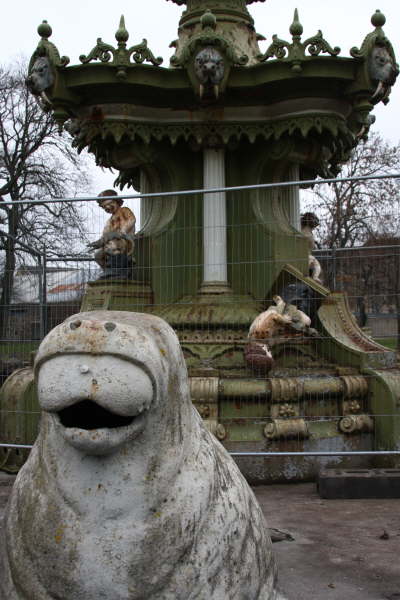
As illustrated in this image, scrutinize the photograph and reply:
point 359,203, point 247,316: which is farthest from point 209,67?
point 359,203

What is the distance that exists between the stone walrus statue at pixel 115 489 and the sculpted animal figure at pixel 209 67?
5798 millimetres

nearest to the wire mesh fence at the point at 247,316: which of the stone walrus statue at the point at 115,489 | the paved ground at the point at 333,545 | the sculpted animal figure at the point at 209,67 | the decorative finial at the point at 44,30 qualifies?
the paved ground at the point at 333,545

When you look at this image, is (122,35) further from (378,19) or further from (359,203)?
(359,203)

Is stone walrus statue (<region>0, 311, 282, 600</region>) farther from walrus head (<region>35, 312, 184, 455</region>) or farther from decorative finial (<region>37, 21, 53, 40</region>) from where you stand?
decorative finial (<region>37, 21, 53, 40</region>)

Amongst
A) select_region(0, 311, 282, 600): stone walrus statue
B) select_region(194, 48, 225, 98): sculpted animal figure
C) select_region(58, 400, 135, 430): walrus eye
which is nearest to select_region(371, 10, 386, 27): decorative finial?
select_region(194, 48, 225, 98): sculpted animal figure

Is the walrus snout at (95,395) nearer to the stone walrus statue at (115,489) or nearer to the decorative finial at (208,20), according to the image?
the stone walrus statue at (115,489)

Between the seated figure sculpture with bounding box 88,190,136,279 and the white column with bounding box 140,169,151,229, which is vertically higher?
the white column with bounding box 140,169,151,229

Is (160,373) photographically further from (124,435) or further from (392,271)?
(392,271)

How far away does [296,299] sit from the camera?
307 inches

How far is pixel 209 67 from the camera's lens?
24.7 feet

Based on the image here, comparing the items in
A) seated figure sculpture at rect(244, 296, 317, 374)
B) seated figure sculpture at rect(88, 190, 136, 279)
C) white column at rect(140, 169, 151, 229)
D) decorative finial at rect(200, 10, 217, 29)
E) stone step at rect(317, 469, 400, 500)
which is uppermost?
decorative finial at rect(200, 10, 217, 29)

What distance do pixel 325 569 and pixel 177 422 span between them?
250 centimetres

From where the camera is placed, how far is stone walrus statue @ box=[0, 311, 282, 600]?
2045 millimetres

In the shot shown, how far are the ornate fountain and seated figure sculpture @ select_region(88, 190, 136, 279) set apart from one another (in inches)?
7.9
